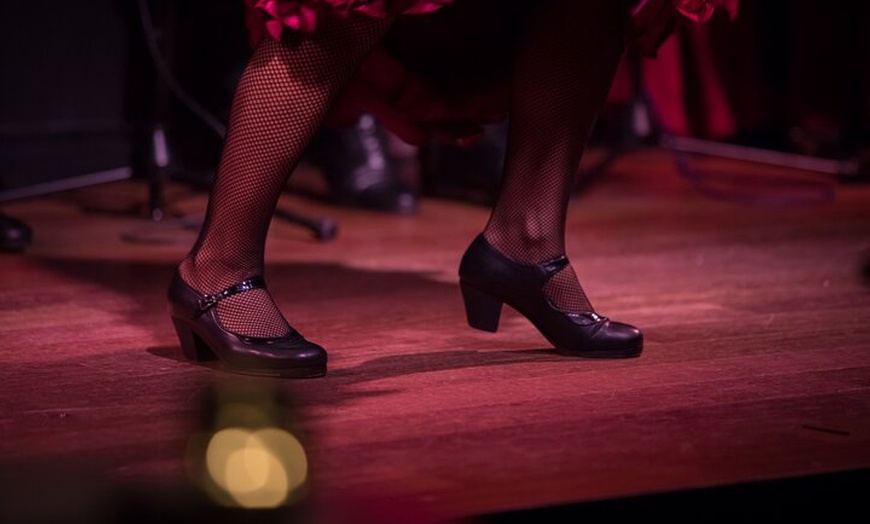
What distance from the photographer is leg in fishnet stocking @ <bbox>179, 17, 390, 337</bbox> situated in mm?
1494

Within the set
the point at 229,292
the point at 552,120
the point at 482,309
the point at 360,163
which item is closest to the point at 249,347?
the point at 229,292

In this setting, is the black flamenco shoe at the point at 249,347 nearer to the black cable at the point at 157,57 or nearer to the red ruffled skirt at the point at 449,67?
the red ruffled skirt at the point at 449,67

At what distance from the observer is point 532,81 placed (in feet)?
5.51

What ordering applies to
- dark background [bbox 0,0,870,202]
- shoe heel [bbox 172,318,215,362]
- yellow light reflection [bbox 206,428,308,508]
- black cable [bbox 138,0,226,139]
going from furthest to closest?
1. dark background [bbox 0,0,870,202]
2. black cable [bbox 138,0,226,139]
3. shoe heel [bbox 172,318,215,362]
4. yellow light reflection [bbox 206,428,308,508]

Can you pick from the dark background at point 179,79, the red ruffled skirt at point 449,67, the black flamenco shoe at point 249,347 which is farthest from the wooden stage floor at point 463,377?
the dark background at point 179,79

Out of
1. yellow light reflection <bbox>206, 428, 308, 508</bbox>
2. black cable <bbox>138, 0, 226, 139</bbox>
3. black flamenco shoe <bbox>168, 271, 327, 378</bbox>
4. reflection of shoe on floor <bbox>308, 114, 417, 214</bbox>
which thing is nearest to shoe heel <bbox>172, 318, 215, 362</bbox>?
black flamenco shoe <bbox>168, 271, 327, 378</bbox>

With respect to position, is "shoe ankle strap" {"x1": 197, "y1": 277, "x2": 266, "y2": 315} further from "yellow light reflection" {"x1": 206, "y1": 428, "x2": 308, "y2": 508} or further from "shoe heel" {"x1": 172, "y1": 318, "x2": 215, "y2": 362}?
"yellow light reflection" {"x1": 206, "y1": 428, "x2": 308, "y2": 508}

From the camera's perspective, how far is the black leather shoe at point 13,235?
2477mm

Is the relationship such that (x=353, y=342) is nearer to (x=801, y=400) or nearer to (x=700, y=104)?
(x=801, y=400)

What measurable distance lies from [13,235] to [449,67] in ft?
3.31

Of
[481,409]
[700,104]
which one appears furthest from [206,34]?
[481,409]

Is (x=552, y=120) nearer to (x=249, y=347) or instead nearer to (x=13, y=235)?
(x=249, y=347)

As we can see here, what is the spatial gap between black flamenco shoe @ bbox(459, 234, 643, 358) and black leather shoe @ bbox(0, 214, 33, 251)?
3.45 feet

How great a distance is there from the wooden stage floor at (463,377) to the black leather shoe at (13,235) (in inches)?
1.0
